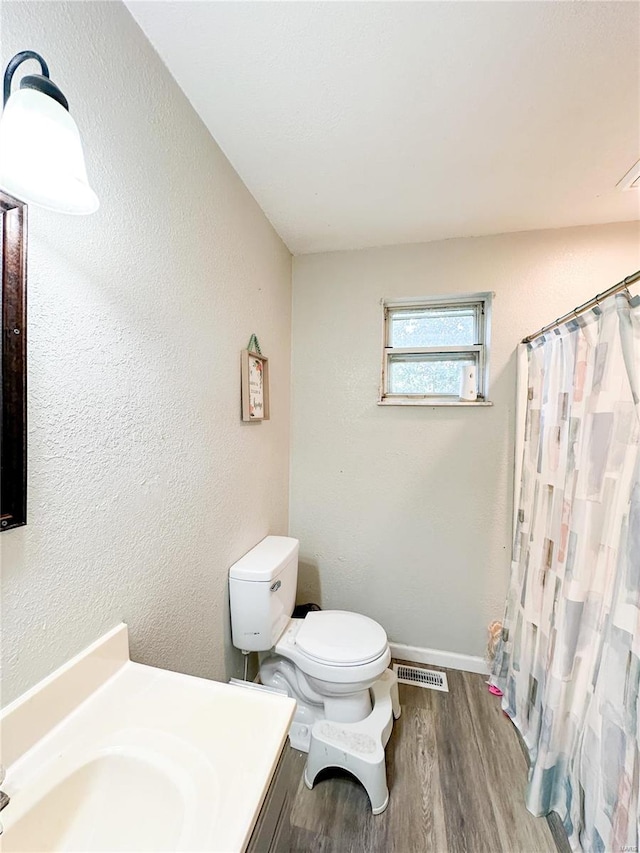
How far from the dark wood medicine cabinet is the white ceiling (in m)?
0.74

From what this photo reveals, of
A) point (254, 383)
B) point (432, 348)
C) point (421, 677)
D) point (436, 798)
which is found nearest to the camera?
point (436, 798)

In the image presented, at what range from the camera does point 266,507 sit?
1784mm

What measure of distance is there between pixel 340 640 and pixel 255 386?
1.15 m

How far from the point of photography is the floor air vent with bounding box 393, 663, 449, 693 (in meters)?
1.82

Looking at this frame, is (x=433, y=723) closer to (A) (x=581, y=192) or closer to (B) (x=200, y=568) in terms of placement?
(B) (x=200, y=568)

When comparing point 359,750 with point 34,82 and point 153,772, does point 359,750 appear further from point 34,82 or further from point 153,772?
point 34,82

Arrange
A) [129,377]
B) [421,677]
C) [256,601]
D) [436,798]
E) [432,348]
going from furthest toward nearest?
[432,348] → [421,677] → [256,601] → [436,798] → [129,377]

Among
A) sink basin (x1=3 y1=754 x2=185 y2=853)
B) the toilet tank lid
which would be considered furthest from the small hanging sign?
sink basin (x1=3 y1=754 x2=185 y2=853)

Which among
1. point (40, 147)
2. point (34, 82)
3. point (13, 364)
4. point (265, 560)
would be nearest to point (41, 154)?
point (40, 147)

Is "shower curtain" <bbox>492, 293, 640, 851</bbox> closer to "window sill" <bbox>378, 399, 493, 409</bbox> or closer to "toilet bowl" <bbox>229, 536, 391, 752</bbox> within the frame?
"window sill" <bbox>378, 399, 493, 409</bbox>

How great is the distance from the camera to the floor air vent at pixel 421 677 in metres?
1.82

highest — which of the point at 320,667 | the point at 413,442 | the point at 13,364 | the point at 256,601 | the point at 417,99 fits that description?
the point at 417,99

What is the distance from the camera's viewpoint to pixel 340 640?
56.5 inches

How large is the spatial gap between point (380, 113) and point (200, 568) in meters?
1.63
